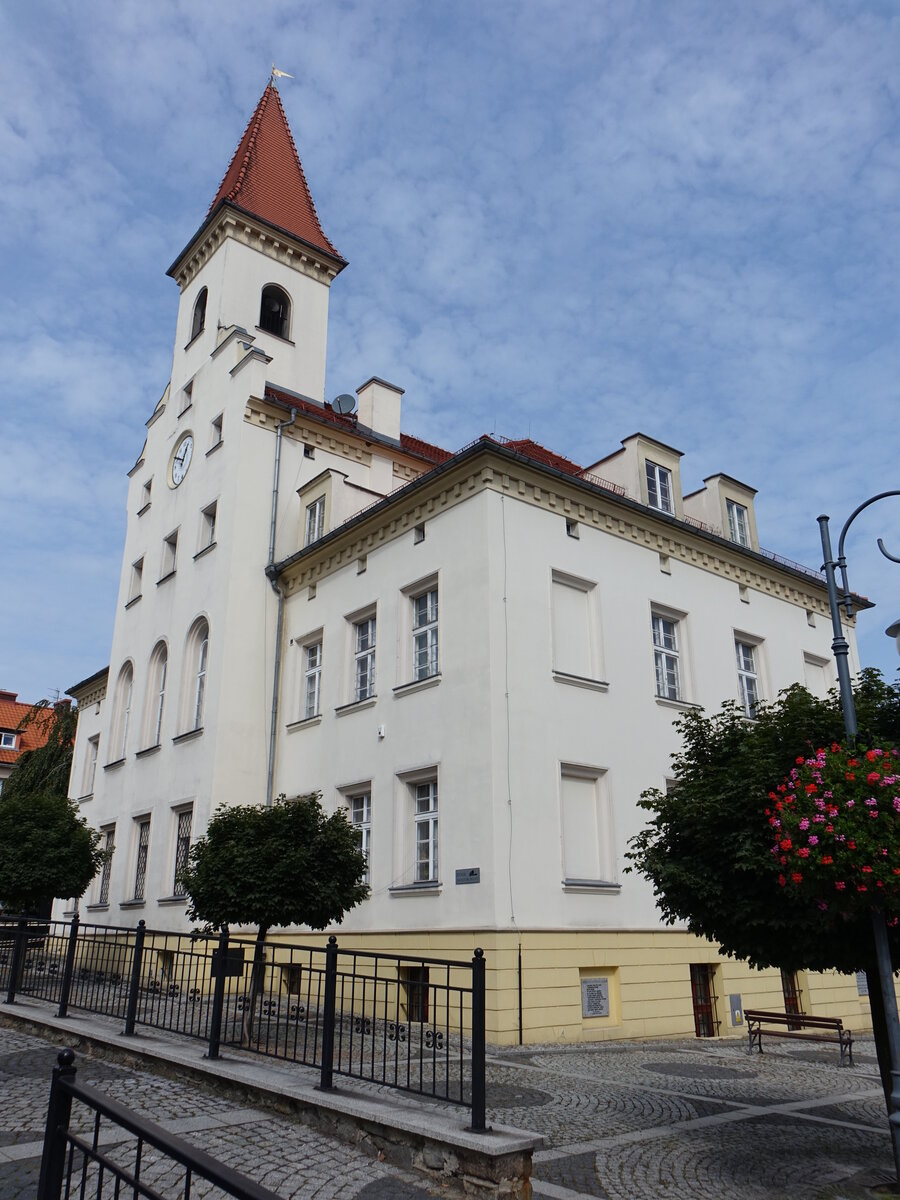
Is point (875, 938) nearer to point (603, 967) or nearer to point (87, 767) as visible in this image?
point (603, 967)

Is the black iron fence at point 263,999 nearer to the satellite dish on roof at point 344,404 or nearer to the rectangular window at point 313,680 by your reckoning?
the rectangular window at point 313,680

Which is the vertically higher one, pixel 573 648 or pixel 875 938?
pixel 573 648

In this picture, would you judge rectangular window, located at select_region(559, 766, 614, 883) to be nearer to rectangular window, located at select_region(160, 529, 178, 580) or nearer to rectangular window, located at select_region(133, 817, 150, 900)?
rectangular window, located at select_region(133, 817, 150, 900)

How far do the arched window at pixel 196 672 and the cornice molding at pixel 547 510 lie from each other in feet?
7.79

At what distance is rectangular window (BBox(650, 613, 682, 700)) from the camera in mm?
18214

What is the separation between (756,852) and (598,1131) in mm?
2763

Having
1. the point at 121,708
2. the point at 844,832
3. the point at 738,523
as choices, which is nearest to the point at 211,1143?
the point at 844,832

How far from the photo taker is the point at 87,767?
1176 inches

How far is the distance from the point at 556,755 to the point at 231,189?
20.4 metres

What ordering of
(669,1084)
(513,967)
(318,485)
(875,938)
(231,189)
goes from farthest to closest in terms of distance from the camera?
(231,189), (318,485), (513,967), (669,1084), (875,938)

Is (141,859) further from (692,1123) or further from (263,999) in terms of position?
(692,1123)

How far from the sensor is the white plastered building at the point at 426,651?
14.8m

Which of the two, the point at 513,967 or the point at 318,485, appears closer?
the point at 513,967

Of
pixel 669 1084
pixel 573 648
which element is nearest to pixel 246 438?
pixel 573 648
